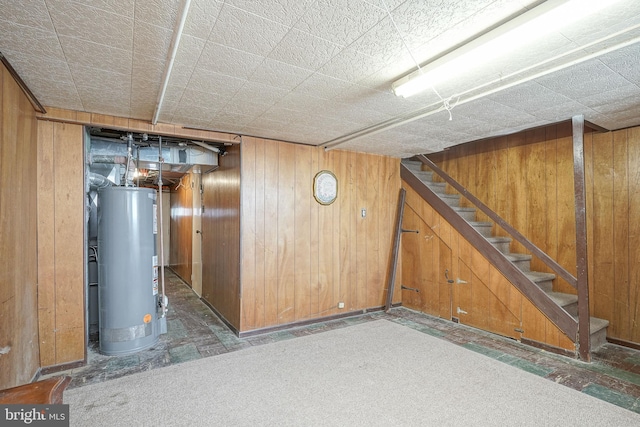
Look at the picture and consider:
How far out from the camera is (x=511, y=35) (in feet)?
5.22

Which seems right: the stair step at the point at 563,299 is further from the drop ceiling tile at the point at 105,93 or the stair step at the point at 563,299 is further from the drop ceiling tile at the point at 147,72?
the drop ceiling tile at the point at 105,93

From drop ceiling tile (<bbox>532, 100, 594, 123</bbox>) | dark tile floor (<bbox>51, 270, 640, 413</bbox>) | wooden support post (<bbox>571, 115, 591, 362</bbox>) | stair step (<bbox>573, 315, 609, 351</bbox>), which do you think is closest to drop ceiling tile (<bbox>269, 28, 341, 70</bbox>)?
drop ceiling tile (<bbox>532, 100, 594, 123</bbox>)

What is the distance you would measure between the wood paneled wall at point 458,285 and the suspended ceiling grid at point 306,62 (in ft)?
5.44

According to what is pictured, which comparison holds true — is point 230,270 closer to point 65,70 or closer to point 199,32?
point 65,70

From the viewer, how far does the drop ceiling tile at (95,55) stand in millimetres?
1787

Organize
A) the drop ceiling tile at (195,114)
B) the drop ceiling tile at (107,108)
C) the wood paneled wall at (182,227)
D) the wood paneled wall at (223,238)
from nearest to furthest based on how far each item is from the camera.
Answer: the drop ceiling tile at (107,108) < the drop ceiling tile at (195,114) < the wood paneled wall at (223,238) < the wood paneled wall at (182,227)

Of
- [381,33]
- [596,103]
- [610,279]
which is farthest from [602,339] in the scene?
[381,33]

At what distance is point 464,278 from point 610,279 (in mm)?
1484

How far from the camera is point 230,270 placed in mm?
4031

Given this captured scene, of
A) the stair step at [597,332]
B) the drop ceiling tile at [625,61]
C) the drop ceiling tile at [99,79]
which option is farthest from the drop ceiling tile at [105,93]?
the stair step at [597,332]

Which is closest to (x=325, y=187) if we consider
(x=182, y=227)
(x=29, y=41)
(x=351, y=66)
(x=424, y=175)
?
(x=424, y=175)

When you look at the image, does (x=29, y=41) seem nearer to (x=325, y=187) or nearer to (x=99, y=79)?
(x=99, y=79)

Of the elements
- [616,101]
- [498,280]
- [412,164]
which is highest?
[616,101]

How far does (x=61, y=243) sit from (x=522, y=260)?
5.04 meters
